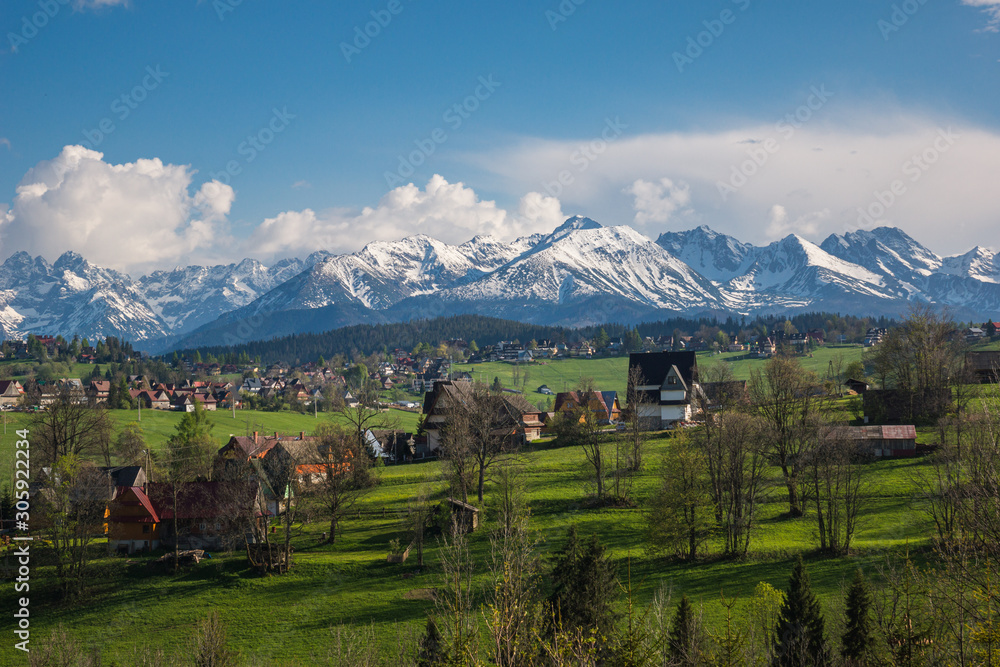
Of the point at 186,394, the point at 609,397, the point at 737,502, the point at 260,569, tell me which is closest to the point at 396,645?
the point at 260,569

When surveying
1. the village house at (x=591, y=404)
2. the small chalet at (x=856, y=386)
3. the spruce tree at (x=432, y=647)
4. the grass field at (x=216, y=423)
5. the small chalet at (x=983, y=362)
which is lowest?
the spruce tree at (x=432, y=647)

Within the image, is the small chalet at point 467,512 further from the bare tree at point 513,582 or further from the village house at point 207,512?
the village house at point 207,512

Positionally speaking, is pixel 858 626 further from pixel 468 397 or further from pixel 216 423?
pixel 216 423

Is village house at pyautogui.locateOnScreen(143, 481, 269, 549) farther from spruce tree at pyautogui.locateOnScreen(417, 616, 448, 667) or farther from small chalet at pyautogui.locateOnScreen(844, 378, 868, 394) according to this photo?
small chalet at pyautogui.locateOnScreen(844, 378, 868, 394)

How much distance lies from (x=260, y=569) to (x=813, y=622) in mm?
33420

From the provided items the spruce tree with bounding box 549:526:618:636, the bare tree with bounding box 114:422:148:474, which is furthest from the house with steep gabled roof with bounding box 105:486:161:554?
the spruce tree with bounding box 549:526:618:636

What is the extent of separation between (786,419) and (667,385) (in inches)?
1388

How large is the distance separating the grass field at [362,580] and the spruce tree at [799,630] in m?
6.36

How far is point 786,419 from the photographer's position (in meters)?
53.6

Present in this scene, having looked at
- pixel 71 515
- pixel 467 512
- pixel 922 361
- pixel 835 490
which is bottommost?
pixel 467 512

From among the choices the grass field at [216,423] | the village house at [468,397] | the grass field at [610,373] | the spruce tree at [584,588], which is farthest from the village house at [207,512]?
the grass field at [610,373]

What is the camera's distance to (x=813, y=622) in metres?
26.3

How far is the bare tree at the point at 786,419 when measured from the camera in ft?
158

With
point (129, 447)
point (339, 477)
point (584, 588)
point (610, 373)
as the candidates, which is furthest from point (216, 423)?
point (610, 373)
